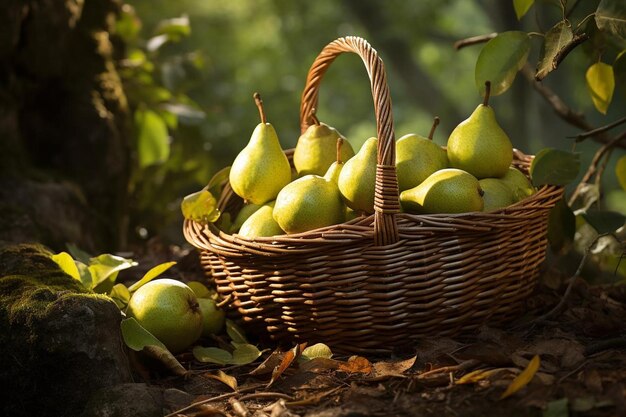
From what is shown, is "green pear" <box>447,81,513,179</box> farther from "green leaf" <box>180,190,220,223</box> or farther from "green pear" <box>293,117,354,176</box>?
"green leaf" <box>180,190,220,223</box>

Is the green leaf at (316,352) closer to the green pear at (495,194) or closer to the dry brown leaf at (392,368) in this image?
the dry brown leaf at (392,368)

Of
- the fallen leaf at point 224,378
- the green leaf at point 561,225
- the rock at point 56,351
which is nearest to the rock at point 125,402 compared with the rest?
the rock at point 56,351

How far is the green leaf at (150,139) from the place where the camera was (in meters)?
4.08

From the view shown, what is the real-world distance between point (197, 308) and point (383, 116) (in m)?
0.83

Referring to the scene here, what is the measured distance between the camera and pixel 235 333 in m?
2.45

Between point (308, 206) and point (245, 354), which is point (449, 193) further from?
point (245, 354)

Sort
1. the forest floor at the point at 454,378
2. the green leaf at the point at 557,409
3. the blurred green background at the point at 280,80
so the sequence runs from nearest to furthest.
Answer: the green leaf at the point at 557,409 < the forest floor at the point at 454,378 < the blurred green background at the point at 280,80

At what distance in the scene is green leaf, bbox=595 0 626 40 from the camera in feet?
7.16

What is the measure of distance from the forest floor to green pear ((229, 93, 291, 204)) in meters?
0.50

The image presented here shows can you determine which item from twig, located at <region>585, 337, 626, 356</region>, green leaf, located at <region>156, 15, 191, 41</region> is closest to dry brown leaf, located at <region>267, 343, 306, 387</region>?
twig, located at <region>585, 337, 626, 356</region>

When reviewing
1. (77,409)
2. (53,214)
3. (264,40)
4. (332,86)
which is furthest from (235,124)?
(264,40)

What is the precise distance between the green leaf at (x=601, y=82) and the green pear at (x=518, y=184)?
50 centimetres

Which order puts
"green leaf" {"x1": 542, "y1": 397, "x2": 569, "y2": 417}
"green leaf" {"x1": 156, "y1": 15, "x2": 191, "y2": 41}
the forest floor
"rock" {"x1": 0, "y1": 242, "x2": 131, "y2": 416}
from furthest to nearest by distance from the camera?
"green leaf" {"x1": 156, "y1": 15, "x2": 191, "y2": 41} → "rock" {"x1": 0, "y1": 242, "x2": 131, "y2": 416} → the forest floor → "green leaf" {"x1": 542, "y1": 397, "x2": 569, "y2": 417}

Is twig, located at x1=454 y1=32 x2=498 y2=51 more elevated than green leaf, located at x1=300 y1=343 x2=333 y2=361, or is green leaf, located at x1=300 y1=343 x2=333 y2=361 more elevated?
twig, located at x1=454 y1=32 x2=498 y2=51
